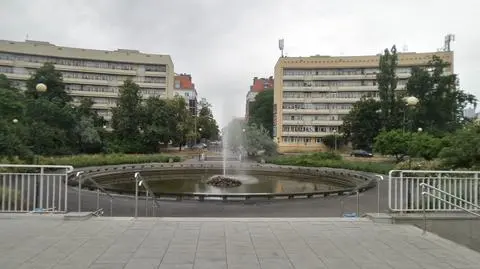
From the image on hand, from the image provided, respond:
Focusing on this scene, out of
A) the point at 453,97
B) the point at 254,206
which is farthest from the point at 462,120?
the point at 254,206

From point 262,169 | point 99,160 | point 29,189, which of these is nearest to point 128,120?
point 99,160

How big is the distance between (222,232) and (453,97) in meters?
65.3

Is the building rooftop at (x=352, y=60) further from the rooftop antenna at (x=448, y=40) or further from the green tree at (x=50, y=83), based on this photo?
the green tree at (x=50, y=83)

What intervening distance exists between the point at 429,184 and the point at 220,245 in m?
5.78

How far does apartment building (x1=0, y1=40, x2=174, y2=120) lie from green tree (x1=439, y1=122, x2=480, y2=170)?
78.6m

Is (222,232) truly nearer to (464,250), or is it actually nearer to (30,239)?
(30,239)

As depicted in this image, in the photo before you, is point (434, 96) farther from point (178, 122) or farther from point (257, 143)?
point (178, 122)

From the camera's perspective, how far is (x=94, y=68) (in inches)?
3730

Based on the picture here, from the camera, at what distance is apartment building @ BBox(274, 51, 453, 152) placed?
95.4 metres

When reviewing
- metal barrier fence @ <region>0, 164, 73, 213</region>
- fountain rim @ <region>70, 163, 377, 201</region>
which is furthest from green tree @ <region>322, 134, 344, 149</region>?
metal barrier fence @ <region>0, 164, 73, 213</region>

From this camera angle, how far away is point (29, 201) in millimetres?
10352

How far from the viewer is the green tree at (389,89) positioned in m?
60.5

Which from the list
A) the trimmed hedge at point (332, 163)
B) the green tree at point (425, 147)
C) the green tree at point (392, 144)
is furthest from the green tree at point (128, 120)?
the green tree at point (425, 147)

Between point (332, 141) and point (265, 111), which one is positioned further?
point (265, 111)
